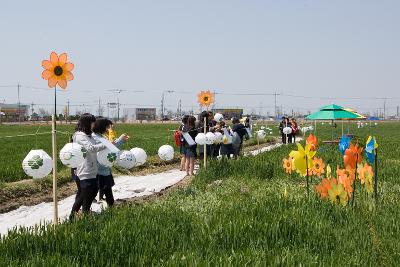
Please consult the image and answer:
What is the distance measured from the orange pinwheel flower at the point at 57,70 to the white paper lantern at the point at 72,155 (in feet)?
2.63

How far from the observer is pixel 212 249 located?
3.95 metres

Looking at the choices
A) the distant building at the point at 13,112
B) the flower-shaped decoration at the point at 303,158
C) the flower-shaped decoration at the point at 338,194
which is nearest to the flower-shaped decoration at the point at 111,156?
the flower-shaped decoration at the point at 303,158

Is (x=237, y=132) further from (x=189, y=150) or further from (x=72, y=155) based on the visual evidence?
(x=72, y=155)

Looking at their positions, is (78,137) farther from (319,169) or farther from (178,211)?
(319,169)

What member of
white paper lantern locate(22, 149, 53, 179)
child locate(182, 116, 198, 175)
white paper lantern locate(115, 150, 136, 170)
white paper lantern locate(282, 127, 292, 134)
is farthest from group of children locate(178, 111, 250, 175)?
white paper lantern locate(282, 127, 292, 134)

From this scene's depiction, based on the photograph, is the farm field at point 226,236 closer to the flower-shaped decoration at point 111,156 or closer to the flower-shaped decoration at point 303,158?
the flower-shaped decoration at point 303,158

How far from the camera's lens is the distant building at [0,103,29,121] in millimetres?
81781

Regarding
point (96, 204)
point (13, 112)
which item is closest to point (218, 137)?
point (96, 204)

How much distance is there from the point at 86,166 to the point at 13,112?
94878 mm

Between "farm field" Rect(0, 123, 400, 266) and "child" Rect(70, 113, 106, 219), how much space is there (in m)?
0.94

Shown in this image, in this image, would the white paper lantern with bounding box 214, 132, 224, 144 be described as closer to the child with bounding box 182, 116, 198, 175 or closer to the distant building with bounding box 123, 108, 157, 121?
the child with bounding box 182, 116, 198, 175

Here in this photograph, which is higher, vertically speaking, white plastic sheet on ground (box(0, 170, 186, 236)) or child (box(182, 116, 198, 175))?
child (box(182, 116, 198, 175))

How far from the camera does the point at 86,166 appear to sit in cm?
630

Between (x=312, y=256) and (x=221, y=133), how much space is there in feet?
30.2
